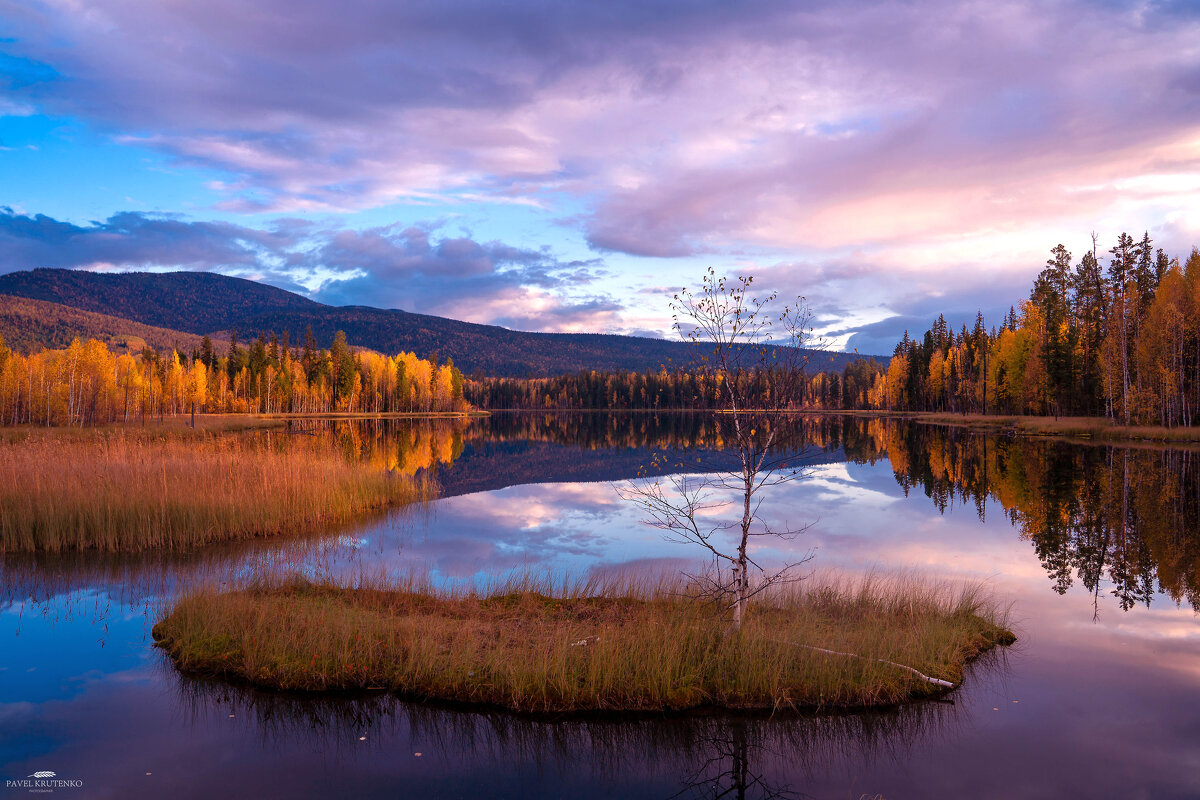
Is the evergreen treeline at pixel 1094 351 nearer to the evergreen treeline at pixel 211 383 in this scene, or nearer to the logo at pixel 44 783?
the logo at pixel 44 783

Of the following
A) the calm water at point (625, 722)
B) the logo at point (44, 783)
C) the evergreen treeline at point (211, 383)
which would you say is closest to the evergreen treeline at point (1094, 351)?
the calm water at point (625, 722)

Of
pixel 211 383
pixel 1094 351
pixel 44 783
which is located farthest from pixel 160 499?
pixel 211 383

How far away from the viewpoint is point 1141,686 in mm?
9859

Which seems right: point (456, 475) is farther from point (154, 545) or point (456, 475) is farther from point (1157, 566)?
point (1157, 566)

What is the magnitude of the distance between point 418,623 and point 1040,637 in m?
11.4

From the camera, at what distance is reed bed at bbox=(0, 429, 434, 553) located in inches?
703

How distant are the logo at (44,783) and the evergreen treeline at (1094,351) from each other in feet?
210

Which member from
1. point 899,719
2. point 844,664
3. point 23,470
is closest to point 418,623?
point 844,664

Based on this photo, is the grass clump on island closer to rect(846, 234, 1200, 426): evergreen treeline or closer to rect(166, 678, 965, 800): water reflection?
rect(166, 678, 965, 800): water reflection

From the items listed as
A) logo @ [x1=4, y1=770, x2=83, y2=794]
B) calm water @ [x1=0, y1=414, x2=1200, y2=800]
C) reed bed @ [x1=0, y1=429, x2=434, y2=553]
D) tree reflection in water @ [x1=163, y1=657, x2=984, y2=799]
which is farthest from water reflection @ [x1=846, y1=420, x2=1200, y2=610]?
reed bed @ [x1=0, y1=429, x2=434, y2=553]

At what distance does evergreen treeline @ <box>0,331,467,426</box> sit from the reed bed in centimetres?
5987

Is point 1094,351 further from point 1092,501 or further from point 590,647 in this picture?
point 590,647

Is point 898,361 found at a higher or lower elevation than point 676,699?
higher

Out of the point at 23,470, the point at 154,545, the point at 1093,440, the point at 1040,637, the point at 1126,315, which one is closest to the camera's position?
the point at 1040,637
